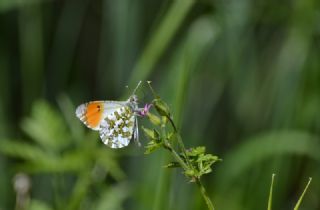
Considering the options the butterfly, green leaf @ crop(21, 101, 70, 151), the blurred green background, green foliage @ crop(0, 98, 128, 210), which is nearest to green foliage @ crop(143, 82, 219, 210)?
the butterfly

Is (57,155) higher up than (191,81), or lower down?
lower down

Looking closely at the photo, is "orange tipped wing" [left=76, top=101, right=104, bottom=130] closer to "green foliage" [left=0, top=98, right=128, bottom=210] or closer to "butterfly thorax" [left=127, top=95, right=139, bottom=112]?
"butterfly thorax" [left=127, top=95, right=139, bottom=112]

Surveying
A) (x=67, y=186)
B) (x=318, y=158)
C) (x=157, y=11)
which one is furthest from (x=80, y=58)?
(x=318, y=158)

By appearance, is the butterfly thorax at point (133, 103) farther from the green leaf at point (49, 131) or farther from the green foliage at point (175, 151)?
the green leaf at point (49, 131)

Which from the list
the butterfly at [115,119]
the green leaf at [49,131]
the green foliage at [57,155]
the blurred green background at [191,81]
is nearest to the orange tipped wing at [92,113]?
the butterfly at [115,119]

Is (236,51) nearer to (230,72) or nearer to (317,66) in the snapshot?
(230,72)

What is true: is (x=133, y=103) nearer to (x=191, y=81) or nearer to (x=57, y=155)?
(x=57, y=155)

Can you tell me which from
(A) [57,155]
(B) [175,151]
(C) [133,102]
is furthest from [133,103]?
(A) [57,155]
